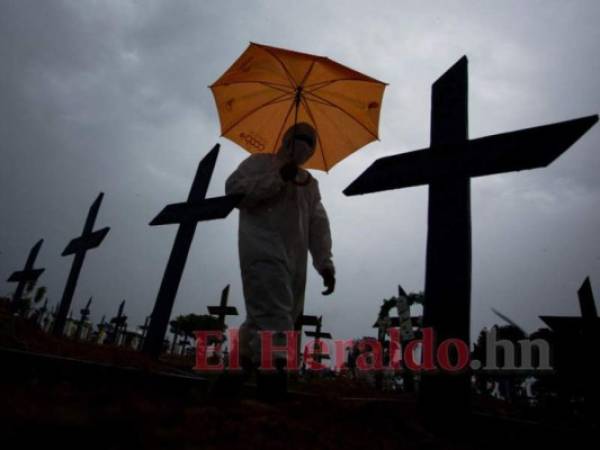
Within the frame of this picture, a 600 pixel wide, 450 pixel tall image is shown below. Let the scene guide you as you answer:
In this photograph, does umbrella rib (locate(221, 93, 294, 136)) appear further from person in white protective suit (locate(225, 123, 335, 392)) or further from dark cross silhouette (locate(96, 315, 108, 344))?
dark cross silhouette (locate(96, 315, 108, 344))

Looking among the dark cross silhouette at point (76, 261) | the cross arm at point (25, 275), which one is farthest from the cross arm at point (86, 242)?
the cross arm at point (25, 275)

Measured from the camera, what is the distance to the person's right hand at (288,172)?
11.0 feet

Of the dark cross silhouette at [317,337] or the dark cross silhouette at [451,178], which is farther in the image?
the dark cross silhouette at [317,337]

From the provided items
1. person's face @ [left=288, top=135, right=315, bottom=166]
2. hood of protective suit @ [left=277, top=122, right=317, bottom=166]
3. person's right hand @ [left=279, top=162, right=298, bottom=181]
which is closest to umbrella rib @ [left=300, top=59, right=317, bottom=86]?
hood of protective suit @ [left=277, top=122, right=317, bottom=166]

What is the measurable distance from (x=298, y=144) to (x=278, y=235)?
90 centimetres

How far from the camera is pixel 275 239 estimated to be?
3.28m

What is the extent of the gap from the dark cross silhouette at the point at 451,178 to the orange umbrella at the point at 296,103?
90 centimetres

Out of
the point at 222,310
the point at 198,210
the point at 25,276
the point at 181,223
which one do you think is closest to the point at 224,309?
the point at 222,310

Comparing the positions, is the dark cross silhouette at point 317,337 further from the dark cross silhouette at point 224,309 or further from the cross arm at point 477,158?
the cross arm at point 477,158

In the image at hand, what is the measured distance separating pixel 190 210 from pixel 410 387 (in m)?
6.23

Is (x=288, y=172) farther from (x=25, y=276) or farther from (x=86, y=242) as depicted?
(x=25, y=276)

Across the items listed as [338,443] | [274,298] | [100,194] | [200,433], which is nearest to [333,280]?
[274,298]

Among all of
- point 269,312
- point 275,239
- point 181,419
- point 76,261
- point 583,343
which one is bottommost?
point 181,419

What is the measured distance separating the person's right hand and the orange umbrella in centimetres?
70
